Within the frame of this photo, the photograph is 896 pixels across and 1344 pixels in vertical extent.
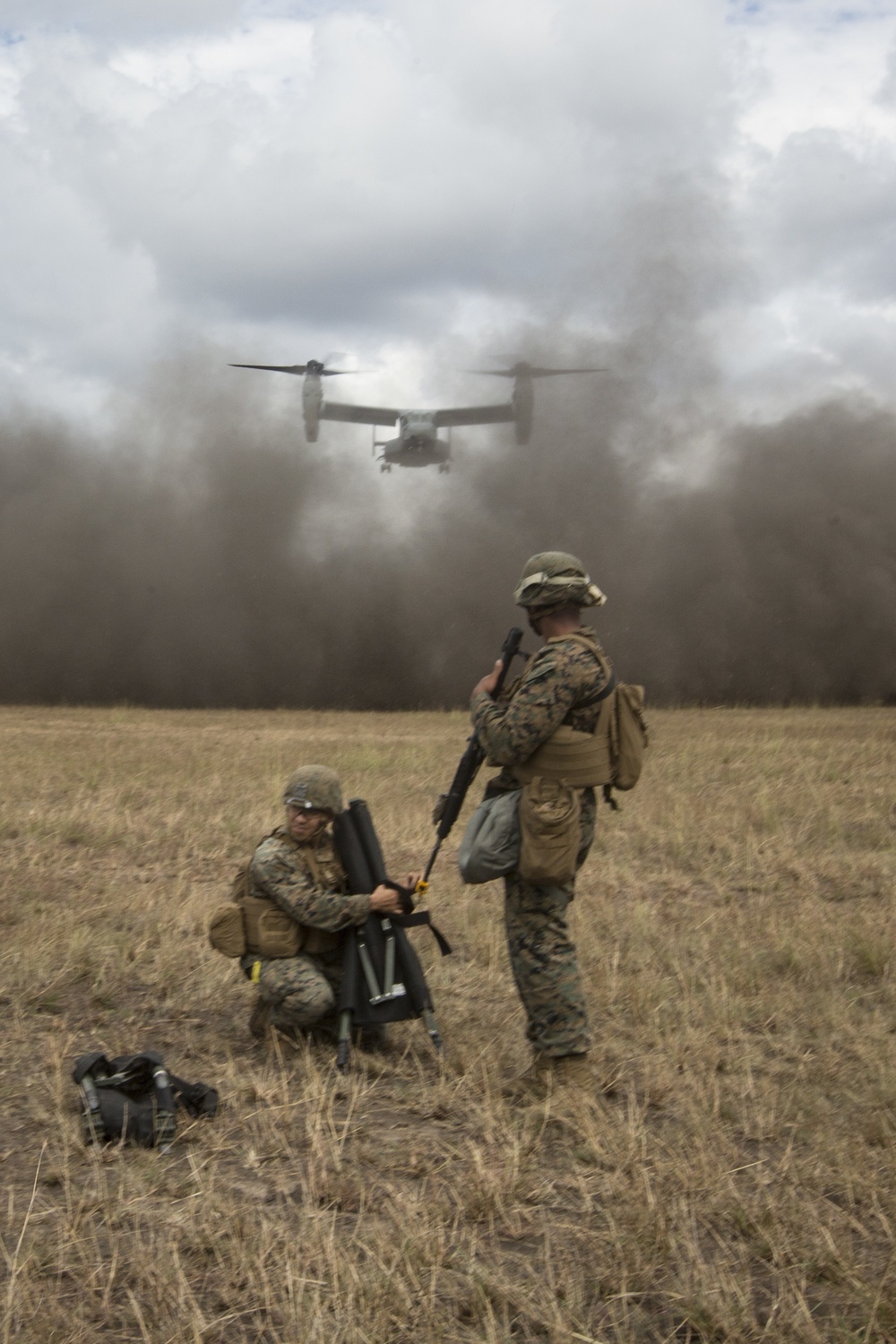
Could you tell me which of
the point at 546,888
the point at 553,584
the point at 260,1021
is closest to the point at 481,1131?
the point at 546,888

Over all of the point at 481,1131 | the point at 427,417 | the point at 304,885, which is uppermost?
the point at 427,417

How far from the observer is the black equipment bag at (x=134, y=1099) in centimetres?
414

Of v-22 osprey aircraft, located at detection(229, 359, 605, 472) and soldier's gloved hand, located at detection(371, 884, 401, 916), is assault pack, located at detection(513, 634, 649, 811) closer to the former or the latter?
soldier's gloved hand, located at detection(371, 884, 401, 916)

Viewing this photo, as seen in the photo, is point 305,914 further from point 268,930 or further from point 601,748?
point 601,748

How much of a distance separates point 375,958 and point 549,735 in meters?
1.18

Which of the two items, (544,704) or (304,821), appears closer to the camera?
(544,704)

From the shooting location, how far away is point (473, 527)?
32844 millimetres

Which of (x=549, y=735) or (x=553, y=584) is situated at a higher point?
(x=553, y=584)

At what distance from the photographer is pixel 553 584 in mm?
4758

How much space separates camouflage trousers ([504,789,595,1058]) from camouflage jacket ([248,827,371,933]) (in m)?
0.61

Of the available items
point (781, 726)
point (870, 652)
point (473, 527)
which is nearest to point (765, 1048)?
point (781, 726)

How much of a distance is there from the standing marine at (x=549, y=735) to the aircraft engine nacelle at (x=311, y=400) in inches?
1015

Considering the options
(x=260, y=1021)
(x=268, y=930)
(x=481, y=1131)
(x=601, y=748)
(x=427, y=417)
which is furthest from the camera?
(x=427, y=417)

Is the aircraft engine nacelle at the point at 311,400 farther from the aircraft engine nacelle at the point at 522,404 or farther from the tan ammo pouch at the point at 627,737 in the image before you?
the tan ammo pouch at the point at 627,737
